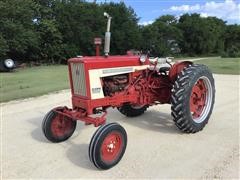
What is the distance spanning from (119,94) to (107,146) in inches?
47.2

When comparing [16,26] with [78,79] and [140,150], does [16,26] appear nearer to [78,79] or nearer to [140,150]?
[78,79]

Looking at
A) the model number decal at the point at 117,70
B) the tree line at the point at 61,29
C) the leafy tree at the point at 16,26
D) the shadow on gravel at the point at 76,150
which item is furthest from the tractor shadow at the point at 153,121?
the leafy tree at the point at 16,26

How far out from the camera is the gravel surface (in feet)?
15.4

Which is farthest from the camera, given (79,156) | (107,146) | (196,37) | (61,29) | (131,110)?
(196,37)

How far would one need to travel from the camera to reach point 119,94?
5.84m

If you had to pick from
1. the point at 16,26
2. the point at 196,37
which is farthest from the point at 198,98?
the point at 196,37

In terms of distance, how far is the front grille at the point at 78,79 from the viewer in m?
5.34

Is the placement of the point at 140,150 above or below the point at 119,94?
below

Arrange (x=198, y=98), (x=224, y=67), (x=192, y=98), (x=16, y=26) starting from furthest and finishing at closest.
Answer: (x=16, y=26) → (x=224, y=67) → (x=198, y=98) → (x=192, y=98)

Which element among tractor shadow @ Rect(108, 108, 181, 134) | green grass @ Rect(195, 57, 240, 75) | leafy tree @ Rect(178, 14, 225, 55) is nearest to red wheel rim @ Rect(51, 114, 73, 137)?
tractor shadow @ Rect(108, 108, 181, 134)

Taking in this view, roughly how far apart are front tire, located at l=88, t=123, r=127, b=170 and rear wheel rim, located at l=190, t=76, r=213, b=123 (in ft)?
6.20

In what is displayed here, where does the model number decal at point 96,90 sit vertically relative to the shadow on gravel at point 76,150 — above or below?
above

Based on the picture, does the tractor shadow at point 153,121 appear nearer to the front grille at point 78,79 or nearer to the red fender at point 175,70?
the red fender at point 175,70

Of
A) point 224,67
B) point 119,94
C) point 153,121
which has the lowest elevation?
point 224,67
